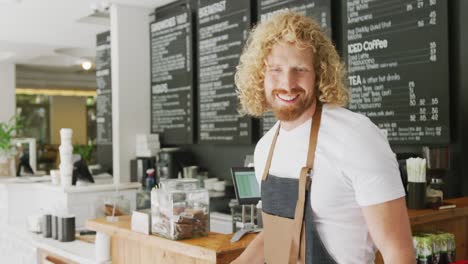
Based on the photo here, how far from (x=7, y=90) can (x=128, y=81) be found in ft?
17.5

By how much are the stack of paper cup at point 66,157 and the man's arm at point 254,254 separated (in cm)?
237

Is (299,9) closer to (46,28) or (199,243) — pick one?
(199,243)

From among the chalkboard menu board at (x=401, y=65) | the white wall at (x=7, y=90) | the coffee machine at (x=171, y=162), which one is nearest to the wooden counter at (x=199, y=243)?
the chalkboard menu board at (x=401, y=65)

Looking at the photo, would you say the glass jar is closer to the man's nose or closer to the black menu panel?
the man's nose

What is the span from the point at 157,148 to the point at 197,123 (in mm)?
443

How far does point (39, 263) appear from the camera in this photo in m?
3.52

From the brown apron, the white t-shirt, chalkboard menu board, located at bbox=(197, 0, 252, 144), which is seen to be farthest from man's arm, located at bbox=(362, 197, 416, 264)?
chalkboard menu board, located at bbox=(197, 0, 252, 144)

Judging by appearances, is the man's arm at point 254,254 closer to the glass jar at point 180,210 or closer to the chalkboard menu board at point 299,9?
the glass jar at point 180,210

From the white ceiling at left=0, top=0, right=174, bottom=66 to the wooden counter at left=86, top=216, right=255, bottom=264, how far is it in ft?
8.94

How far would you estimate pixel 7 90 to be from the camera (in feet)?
30.0

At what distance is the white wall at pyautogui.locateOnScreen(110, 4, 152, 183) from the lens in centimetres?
466

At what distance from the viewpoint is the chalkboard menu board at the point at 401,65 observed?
279cm

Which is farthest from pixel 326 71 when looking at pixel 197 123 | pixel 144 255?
pixel 197 123

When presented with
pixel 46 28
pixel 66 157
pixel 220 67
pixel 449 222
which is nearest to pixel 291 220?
pixel 449 222
